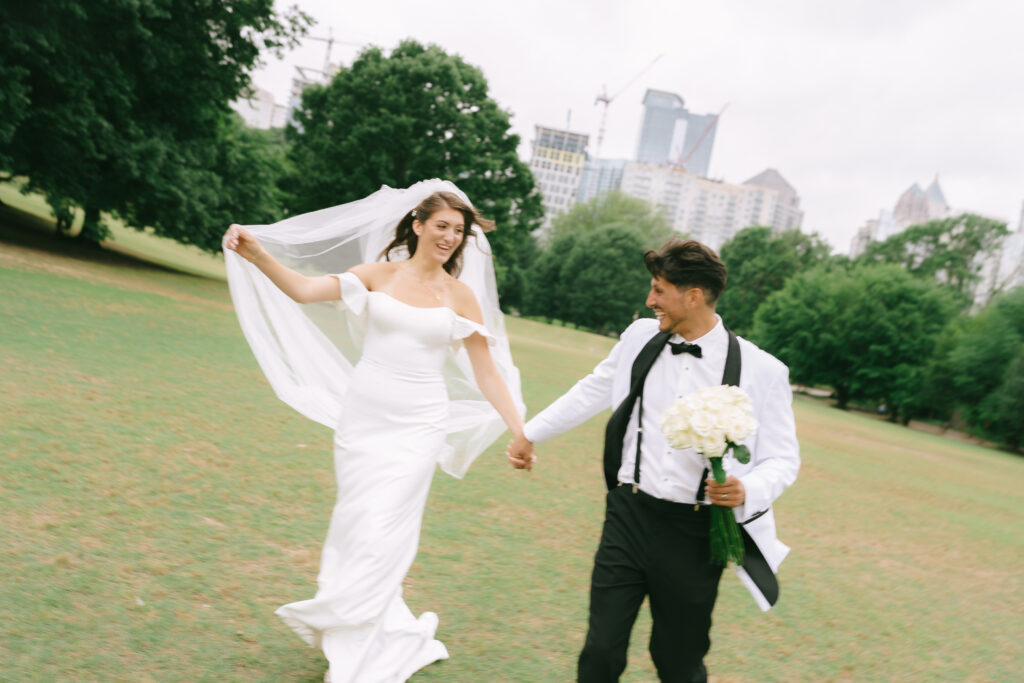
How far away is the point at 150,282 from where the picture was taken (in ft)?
89.4

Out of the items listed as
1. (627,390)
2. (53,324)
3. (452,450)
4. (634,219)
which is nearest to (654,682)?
(452,450)

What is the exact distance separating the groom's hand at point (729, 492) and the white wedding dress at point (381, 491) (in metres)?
1.75

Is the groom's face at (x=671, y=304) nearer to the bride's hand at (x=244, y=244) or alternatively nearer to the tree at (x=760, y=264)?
the bride's hand at (x=244, y=244)

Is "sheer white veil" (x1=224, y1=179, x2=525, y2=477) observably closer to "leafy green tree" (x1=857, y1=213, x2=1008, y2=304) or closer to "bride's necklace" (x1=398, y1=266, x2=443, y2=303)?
"bride's necklace" (x1=398, y1=266, x2=443, y2=303)

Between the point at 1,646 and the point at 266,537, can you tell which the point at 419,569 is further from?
the point at 1,646

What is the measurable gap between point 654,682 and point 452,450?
213 centimetres

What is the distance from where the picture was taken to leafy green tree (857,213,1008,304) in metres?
68.9

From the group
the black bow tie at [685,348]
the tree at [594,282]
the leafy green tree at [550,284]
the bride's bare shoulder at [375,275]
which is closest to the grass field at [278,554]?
the bride's bare shoulder at [375,275]

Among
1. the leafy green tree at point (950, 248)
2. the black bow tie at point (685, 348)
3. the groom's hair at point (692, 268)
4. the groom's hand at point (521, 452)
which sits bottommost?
the groom's hand at point (521, 452)

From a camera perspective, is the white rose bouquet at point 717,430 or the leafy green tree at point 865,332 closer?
the white rose bouquet at point 717,430

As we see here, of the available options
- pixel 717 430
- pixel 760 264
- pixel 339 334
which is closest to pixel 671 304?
pixel 717 430

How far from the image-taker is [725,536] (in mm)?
3225

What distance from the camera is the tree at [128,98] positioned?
2473 centimetres

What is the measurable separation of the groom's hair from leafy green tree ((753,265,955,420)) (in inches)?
2237
